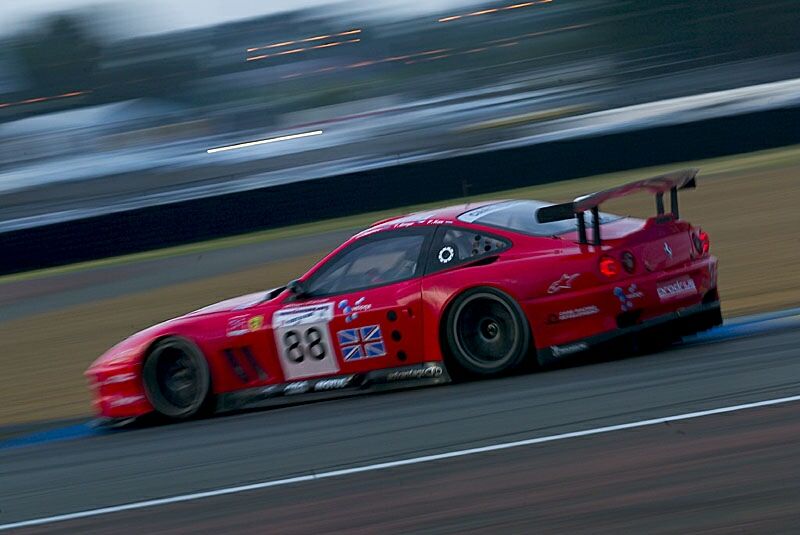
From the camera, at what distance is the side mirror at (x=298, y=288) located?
284 inches

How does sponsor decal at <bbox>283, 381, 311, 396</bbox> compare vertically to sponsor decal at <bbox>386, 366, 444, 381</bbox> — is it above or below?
below

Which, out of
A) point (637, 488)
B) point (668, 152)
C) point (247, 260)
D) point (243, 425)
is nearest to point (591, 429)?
point (637, 488)

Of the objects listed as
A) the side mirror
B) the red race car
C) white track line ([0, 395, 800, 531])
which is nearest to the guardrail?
the red race car

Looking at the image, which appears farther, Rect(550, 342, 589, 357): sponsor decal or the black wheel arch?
the black wheel arch

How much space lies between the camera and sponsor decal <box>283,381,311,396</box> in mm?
7113

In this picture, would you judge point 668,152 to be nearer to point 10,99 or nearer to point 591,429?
point 591,429

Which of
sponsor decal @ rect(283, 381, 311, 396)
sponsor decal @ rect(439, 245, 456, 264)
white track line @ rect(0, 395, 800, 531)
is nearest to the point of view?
white track line @ rect(0, 395, 800, 531)

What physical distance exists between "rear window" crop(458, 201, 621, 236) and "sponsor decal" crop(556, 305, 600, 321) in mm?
520

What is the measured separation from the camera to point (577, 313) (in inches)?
255

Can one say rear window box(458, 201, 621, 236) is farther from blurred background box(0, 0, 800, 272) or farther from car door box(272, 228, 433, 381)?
blurred background box(0, 0, 800, 272)

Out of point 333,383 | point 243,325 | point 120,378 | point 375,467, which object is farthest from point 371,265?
point 375,467

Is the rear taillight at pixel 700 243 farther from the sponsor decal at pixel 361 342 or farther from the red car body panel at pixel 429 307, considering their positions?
the sponsor decal at pixel 361 342

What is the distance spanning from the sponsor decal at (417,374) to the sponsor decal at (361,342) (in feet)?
0.48

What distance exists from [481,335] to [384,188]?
1285cm
